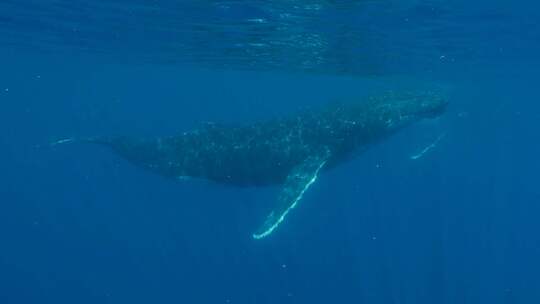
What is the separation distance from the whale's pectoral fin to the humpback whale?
3cm

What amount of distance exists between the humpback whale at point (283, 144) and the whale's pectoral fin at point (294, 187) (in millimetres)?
32

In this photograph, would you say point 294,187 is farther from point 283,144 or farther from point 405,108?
point 405,108

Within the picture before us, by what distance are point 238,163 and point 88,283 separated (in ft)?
50.0

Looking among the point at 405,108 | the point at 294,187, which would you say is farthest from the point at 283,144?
the point at 405,108

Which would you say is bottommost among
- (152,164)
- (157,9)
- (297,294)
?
(297,294)

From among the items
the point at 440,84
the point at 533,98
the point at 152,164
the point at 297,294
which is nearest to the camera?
the point at 152,164

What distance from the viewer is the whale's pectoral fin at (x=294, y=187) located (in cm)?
1498

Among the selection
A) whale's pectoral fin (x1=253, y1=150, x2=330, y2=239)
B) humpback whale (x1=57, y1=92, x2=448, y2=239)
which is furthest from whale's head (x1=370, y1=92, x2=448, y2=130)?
whale's pectoral fin (x1=253, y1=150, x2=330, y2=239)

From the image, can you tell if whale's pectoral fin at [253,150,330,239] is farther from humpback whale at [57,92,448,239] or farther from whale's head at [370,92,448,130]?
whale's head at [370,92,448,130]

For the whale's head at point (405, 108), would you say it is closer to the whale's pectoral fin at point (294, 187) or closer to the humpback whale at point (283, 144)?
the humpback whale at point (283, 144)

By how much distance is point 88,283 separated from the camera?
28516mm

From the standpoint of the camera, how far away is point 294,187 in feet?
54.3

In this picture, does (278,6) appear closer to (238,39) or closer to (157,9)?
(157,9)

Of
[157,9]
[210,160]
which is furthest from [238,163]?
[157,9]
